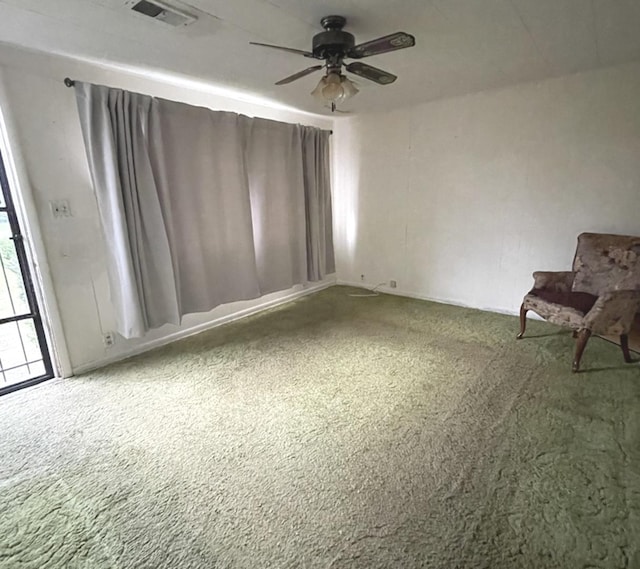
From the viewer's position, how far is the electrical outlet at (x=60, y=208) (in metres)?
2.50

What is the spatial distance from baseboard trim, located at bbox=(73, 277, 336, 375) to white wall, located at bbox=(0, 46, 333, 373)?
0.02m

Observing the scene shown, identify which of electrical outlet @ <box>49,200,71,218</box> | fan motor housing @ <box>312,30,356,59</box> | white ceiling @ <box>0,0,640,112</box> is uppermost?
white ceiling @ <box>0,0,640,112</box>

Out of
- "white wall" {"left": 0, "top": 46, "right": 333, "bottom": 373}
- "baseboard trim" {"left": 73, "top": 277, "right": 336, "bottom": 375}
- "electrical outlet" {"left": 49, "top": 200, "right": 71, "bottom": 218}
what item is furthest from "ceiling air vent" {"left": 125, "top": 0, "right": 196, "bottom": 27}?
"baseboard trim" {"left": 73, "top": 277, "right": 336, "bottom": 375}

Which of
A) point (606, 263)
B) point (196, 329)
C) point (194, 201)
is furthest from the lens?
point (196, 329)

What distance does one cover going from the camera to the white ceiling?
1810 mm

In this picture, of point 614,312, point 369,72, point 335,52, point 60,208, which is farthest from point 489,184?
point 60,208

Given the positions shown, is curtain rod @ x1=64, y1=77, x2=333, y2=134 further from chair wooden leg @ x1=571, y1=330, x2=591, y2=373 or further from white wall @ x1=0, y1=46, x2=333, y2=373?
chair wooden leg @ x1=571, y1=330, x2=591, y2=373

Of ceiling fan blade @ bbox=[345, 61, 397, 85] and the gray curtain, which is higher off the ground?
ceiling fan blade @ bbox=[345, 61, 397, 85]

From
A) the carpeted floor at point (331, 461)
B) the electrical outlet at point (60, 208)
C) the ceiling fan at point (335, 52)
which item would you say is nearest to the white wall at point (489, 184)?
the carpeted floor at point (331, 461)

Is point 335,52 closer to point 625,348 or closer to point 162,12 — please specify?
point 162,12

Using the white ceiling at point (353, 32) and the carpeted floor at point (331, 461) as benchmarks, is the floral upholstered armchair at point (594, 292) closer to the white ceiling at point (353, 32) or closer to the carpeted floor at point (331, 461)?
the carpeted floor at point (331, 461)

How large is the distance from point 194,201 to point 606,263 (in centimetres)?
345

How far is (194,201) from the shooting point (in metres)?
3.14

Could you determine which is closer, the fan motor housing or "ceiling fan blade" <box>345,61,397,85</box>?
the fan motor housing
